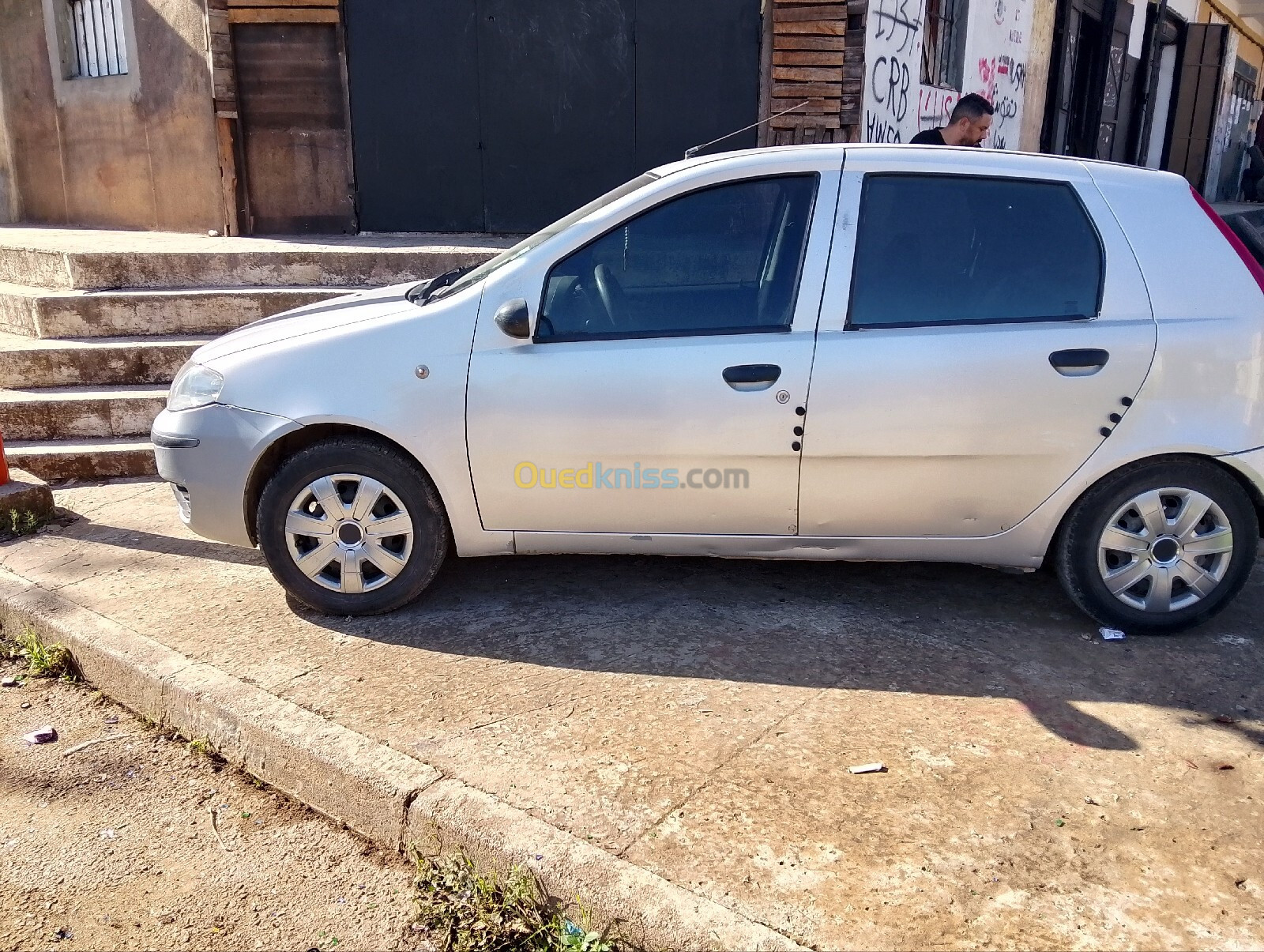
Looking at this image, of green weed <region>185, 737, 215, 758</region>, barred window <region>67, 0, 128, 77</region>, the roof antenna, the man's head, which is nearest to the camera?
green weed <region>185, 737, 215, 758</region>

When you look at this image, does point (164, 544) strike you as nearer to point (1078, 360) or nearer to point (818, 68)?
point (1078, 360)

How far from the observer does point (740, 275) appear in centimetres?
379

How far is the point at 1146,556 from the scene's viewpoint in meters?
3.81

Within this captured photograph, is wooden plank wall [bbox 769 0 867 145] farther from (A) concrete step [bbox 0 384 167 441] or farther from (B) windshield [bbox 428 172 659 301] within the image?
(A) concrete step [bbox 0 384 167 441]

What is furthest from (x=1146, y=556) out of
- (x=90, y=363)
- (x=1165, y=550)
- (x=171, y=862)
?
(x=90, y=363)

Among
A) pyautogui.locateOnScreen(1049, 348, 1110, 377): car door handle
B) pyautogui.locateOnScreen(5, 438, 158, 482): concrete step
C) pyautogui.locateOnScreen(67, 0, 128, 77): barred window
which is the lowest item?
pyautogui.locateOnScreen(5, 438, 158, 482): concrete step

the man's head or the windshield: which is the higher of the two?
the man's head

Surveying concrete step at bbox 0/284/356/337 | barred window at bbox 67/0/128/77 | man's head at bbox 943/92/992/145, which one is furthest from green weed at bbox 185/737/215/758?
barred window at bbox 67/0/128/77

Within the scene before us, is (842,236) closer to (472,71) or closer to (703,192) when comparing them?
(703,192)

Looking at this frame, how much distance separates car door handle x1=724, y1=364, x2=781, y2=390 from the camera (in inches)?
144

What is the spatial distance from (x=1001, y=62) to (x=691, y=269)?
9.66 meters

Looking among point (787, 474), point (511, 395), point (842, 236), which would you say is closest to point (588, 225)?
point (511, 395)

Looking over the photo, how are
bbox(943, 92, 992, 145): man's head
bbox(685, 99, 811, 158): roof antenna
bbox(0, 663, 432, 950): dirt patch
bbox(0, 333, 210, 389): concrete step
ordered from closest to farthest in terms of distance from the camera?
bbox(0, 663, 432, 950): dirt patch → bbox(685, 99, 811, 158): roof antenna → bbox(943, 92, 992, 145): man's head → bbox(0, 333, 210, 389): concrete step

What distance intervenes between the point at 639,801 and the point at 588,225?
6.73 ft
